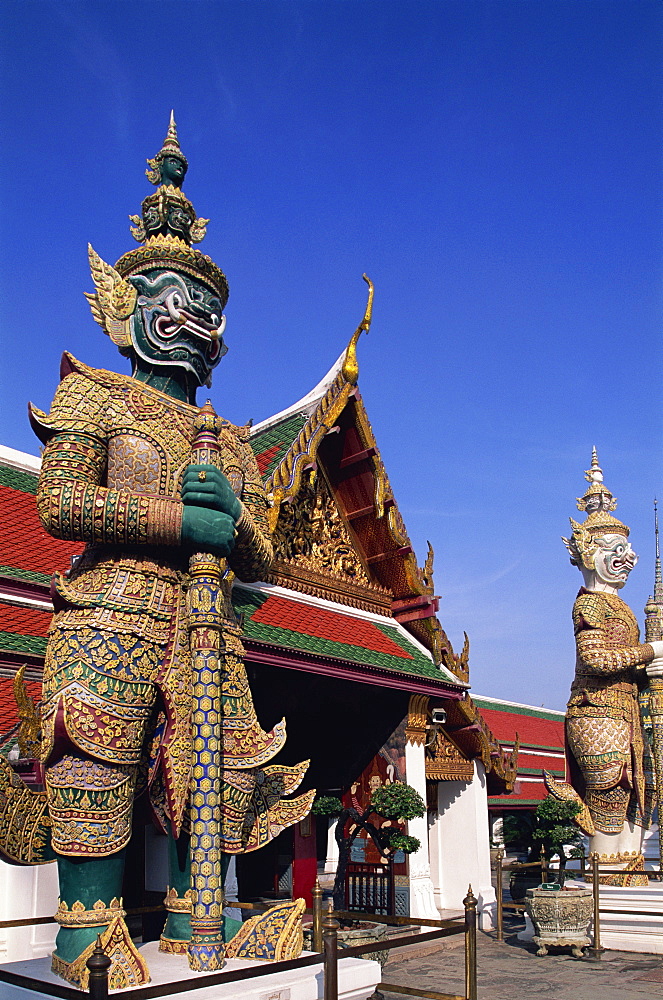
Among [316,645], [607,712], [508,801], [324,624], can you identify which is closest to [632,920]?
[607,712]

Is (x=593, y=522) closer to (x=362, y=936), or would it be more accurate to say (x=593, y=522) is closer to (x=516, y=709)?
(x=362, y=936)

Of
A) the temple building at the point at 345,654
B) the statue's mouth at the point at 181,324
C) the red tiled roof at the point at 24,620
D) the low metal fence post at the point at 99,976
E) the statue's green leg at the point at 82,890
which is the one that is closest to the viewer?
the low metal fence post at the point at 99,976

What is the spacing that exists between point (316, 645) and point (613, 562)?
15.0 feet

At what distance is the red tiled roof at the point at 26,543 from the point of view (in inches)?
285

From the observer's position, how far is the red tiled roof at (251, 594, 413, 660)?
7922 millimetres

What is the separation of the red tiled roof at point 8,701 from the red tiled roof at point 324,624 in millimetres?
1942

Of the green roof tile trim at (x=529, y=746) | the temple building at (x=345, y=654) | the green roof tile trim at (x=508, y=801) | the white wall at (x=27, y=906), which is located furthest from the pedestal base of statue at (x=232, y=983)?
the green roof tile trim at (x=529, y=746)

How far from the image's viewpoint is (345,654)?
7.96 metres

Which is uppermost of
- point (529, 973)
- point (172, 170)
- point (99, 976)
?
point (172, 170)

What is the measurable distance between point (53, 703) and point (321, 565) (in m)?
5.15

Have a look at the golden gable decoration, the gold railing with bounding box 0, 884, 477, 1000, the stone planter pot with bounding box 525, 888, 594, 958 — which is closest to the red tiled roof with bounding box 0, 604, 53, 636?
the gold railing with bounding box 0, 884, 477, 1000

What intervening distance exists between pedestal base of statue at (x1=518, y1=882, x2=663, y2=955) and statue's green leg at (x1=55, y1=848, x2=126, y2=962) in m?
6.62

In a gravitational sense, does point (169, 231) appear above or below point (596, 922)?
above

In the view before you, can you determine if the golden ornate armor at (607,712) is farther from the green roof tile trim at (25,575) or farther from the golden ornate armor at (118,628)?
the golden ornate armor at (118,628)
